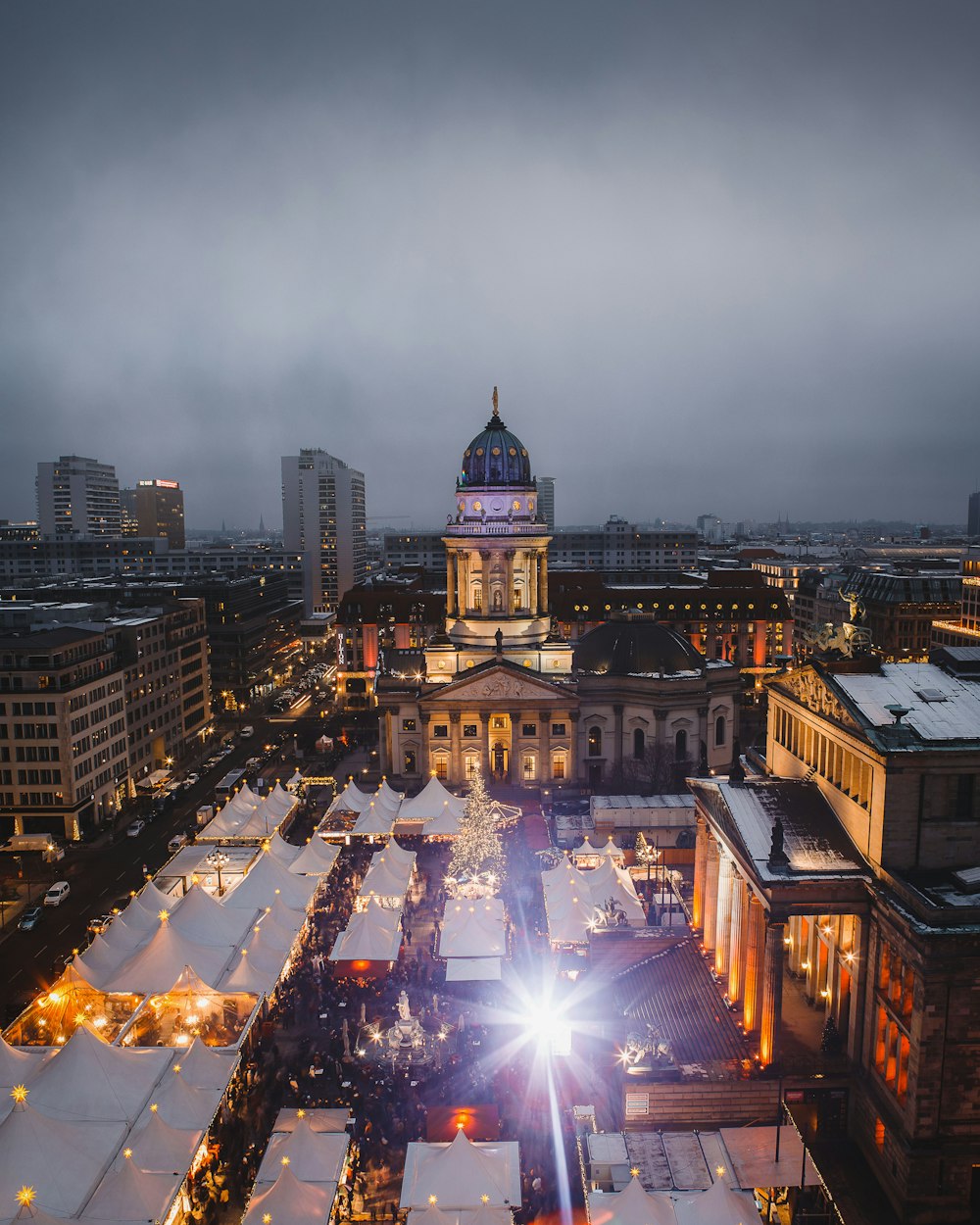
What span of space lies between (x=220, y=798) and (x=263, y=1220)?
54.6 m

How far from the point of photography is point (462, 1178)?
29109 mm

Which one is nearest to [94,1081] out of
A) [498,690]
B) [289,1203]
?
[289,1203]

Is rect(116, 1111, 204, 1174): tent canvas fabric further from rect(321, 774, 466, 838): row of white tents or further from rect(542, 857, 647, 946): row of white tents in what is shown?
rect(321, 774, 466, 838): row of white tents

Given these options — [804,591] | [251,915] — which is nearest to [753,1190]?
[251,915]

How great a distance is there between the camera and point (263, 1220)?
27703mm

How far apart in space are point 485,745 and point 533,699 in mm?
6576

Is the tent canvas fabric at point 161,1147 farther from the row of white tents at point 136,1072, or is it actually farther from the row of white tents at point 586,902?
the row of white tents at point 586,902

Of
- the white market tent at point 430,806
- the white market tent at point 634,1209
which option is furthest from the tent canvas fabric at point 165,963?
the white market tent at point 430,806

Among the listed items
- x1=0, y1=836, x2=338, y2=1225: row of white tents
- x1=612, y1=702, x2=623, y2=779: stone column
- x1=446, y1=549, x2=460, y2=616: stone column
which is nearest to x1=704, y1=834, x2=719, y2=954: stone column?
x1=0, y1=836, x2=338, y2=1225: row of white tents

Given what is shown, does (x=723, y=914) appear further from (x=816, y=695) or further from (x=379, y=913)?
(x=379, y=913)

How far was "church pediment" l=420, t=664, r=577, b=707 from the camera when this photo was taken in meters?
85.9

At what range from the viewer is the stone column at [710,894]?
46156mm

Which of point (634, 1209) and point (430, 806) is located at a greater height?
point (634, 1209)

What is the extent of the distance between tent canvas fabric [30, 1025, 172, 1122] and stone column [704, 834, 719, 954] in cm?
2683
